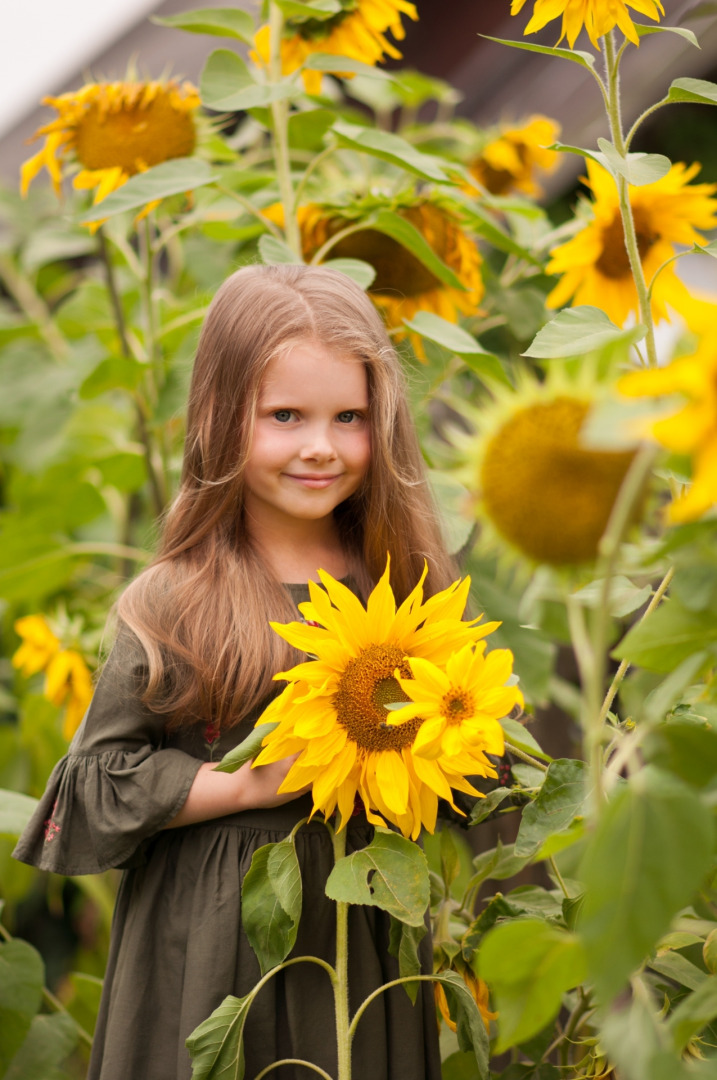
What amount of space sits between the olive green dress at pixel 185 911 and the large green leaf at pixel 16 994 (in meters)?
0.13

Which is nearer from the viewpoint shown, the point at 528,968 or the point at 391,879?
the point at 528,968

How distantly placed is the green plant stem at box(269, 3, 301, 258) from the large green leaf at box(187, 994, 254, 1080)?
0.66 m

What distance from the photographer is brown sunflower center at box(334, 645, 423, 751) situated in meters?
0.66

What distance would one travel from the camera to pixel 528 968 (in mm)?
414

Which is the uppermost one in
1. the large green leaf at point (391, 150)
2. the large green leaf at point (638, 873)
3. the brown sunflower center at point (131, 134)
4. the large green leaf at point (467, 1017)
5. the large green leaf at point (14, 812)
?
the brown sunflower center at point (131, 134)

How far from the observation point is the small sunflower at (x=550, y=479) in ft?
1.29

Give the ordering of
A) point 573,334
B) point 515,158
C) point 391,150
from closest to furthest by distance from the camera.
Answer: point 573,334 → point 391,150 → point 515,158

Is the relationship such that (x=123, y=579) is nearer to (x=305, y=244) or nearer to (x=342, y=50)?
(x=305, y=244)

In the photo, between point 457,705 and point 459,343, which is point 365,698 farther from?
point 459,343

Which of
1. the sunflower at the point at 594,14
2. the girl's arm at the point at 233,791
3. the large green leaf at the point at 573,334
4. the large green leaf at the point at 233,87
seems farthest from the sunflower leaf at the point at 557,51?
the girl's arm at the point at 233,791

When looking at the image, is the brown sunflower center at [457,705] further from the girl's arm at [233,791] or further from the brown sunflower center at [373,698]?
the girl's arm at [233,791]

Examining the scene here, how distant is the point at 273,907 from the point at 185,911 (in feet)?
0.56

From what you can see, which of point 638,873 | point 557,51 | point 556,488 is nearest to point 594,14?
point 557,51

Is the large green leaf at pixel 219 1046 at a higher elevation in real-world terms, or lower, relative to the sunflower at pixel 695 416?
lower
